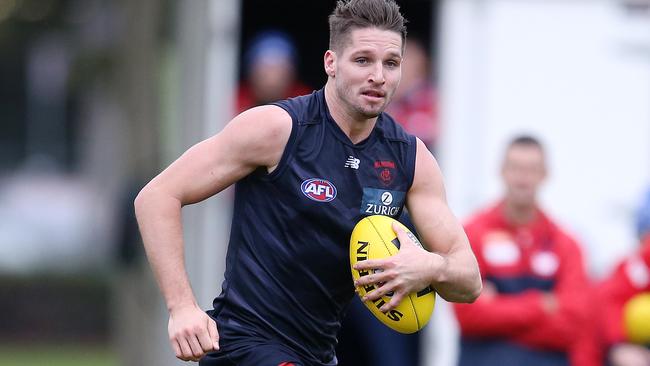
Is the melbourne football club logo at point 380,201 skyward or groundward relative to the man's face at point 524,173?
skyward

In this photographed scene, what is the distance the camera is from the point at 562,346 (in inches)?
352

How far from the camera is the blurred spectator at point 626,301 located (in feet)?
29.3

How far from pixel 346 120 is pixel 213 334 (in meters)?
1.01

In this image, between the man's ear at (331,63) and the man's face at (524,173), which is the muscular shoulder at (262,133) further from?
the man's face at (524,173)

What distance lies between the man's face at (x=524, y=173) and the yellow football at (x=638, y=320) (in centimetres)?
90

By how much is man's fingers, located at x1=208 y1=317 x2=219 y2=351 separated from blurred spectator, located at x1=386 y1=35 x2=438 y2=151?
4698 millimetres

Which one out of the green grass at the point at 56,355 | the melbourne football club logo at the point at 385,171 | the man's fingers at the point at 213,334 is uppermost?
the melbourne football club logo at the point at 385,171

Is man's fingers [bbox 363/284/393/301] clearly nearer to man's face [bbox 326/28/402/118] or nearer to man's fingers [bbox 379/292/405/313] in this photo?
man's fingers [bbox 379/292/405/313]

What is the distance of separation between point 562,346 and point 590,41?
2.68 metres

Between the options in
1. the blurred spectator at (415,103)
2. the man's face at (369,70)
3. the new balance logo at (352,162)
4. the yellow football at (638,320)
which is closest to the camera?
the man's face at (369,70)

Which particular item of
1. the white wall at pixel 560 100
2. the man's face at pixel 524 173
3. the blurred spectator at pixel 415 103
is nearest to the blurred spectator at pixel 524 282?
the man's face at pixel 524 173

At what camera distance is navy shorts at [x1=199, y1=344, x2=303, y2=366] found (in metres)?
5.63

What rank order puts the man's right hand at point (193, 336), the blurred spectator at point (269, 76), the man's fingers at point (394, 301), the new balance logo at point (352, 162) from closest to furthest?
the man's right hand at point (193, 336) < the man's fingers at point (394, 301) < the new balance logo at point (352, 162) < the blurred spectator at point (269, 76)

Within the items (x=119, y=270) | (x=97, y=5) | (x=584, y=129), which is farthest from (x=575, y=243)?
(x=97, y=5)
